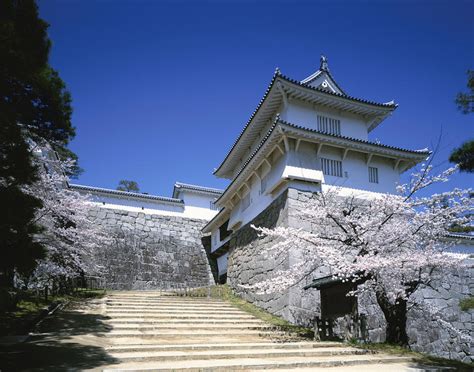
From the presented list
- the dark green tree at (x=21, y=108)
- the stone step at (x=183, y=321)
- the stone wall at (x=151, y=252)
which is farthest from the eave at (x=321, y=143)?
the stone wall at (x=151, y=252)

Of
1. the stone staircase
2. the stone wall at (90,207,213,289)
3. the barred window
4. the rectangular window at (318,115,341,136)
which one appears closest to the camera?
the stone staircase

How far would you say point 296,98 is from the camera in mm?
12961

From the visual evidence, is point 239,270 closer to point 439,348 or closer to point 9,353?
point 439,348

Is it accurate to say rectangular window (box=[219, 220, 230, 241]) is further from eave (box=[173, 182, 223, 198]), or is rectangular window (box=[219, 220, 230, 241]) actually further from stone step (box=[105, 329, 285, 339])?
stone step (box=[105, 329, 285, 339])

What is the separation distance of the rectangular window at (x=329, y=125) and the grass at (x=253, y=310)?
6.99m

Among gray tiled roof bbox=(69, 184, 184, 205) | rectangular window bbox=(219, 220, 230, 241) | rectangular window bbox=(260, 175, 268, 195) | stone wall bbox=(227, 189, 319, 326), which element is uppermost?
gray tiled roof bbox=(69, 184, 184, 205)

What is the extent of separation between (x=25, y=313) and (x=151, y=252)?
37.5 feet

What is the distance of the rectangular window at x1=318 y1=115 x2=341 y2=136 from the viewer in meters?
13.2

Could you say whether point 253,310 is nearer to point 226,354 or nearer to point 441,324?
point 226,354

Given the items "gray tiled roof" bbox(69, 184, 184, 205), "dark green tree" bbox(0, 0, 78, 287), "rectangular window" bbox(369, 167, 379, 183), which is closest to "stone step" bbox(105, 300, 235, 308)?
"dark green tree" bbox(0, 0, 78, 287)

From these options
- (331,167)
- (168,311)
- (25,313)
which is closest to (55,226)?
(25,313)

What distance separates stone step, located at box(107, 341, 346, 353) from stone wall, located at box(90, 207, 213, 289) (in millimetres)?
12319

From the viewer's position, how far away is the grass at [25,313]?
6.96 m

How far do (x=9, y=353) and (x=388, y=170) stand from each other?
12298mm
